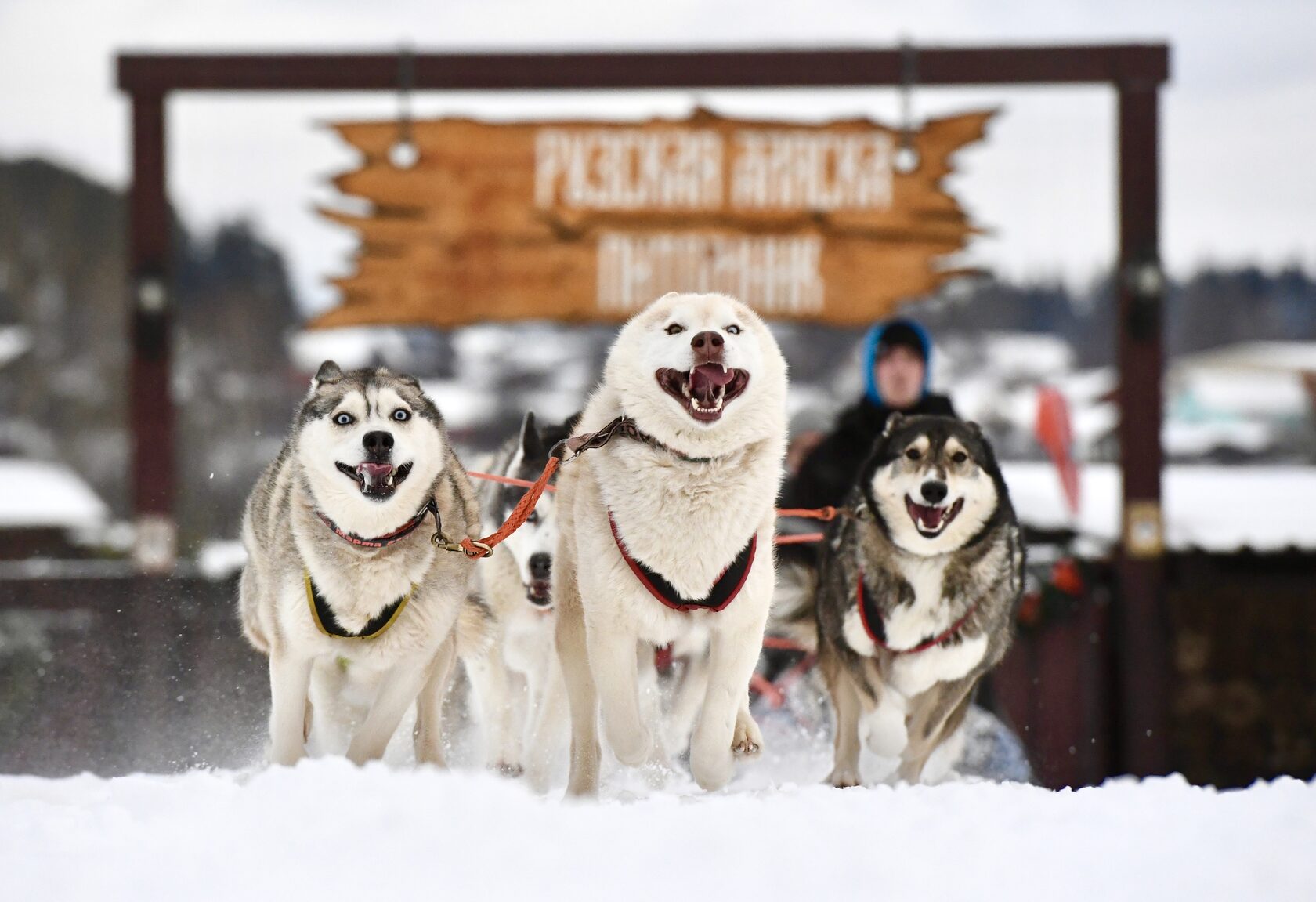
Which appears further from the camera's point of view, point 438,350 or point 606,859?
point 438,350

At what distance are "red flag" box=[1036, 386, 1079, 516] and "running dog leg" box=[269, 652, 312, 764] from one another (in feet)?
16.7

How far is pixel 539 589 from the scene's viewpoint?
10.3ft

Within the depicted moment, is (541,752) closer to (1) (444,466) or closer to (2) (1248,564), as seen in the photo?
(1) (444,466)

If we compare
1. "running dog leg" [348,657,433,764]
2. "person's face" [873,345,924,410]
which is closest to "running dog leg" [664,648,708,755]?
"running dog leg" [348,657,433,764]

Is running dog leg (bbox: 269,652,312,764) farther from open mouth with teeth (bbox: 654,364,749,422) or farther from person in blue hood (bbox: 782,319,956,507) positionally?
person in blue hood (bbox: 782,319,956,507)

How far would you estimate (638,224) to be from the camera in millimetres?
6152

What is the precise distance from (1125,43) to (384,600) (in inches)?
194

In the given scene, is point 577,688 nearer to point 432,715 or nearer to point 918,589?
point 432,715

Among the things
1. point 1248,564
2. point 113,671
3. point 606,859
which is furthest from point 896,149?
point 606,859

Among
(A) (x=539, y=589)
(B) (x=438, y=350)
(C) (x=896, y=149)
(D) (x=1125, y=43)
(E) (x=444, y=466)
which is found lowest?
(A) (x=539, y=589)

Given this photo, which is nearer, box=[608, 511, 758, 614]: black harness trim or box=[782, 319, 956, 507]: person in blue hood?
box=[608, 511, 758, 614]: black harness trim

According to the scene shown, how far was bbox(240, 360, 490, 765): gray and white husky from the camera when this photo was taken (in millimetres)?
2434

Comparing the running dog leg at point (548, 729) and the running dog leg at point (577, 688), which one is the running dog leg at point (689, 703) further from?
the running dog leg at point (577, 688)

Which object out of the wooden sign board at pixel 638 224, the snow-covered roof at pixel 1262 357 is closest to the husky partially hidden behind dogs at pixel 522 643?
the wooden sign board at pixel 638 224
